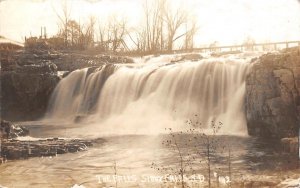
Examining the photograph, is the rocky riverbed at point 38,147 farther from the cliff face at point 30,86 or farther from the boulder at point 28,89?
the cliff face at point 30,86

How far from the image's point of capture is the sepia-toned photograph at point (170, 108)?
6.32 meters

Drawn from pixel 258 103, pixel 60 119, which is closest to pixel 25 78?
pixel 60 119

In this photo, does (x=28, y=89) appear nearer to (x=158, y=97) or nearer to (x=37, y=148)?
(x=158, y=97)

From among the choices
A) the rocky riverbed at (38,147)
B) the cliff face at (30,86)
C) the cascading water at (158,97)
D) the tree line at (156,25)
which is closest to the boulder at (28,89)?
the cliff face at (30,86)

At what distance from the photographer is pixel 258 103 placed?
9.54 m

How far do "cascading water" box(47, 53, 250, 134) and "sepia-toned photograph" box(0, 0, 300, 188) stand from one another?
0.03m

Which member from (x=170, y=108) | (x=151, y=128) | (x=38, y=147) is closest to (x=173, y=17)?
(x=151, y=128)

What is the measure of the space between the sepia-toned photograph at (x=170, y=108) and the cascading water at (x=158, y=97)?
0.11 feet

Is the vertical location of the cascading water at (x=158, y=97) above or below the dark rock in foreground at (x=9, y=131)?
above

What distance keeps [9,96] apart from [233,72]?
26.0ft

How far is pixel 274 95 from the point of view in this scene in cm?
928

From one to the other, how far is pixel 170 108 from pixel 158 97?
1.26 metres

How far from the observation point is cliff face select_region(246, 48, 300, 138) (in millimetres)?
8695

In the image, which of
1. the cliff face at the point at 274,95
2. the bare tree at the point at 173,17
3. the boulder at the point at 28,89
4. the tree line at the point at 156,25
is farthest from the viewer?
the boulder at the point at 28,89
